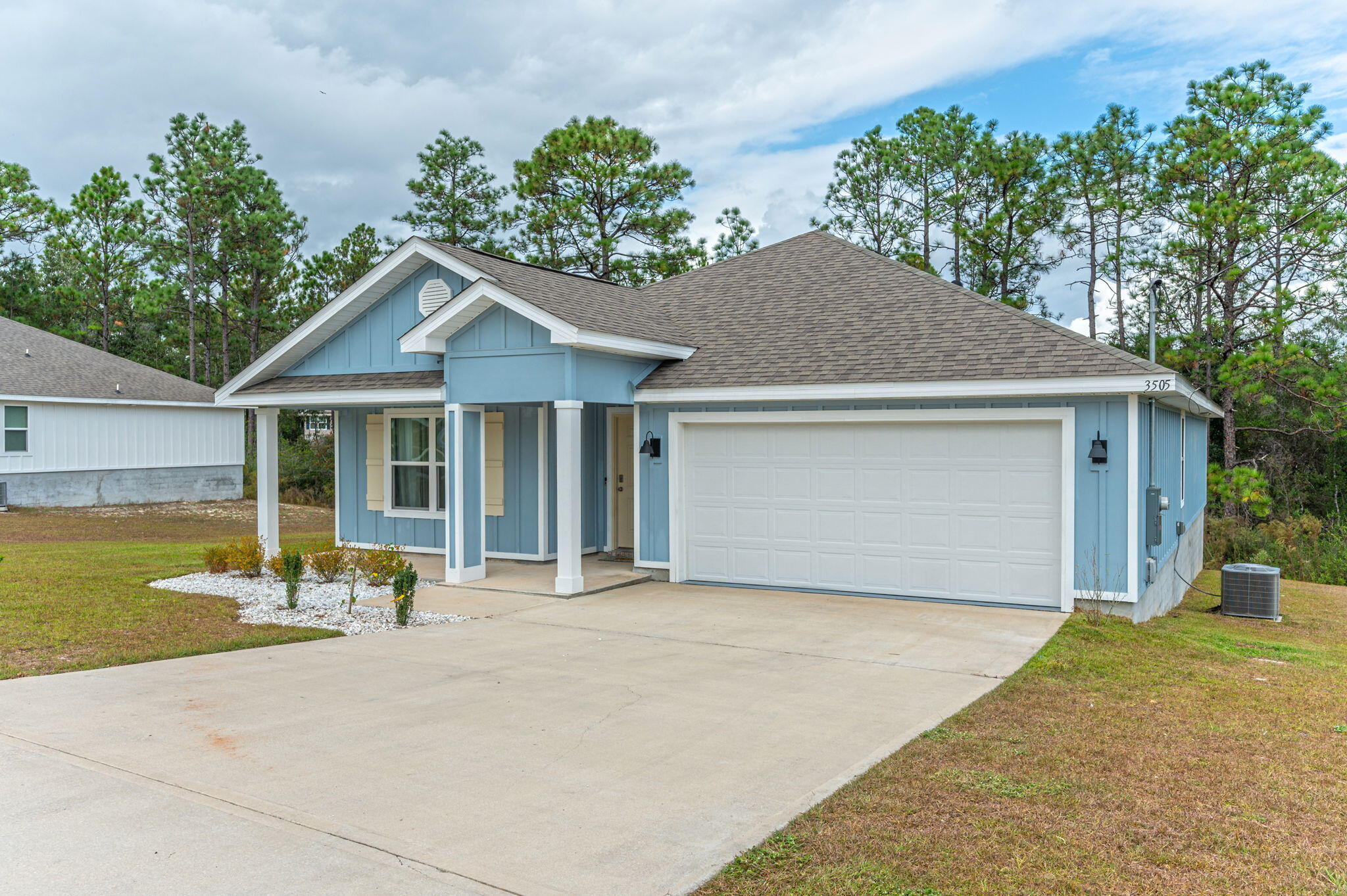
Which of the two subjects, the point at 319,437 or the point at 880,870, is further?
the point at 319,437

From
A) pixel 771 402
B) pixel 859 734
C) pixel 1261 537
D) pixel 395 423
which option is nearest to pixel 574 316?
pixel 771 402

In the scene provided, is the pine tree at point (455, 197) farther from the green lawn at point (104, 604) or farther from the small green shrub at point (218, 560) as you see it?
the small green shrub at point (218, 560)

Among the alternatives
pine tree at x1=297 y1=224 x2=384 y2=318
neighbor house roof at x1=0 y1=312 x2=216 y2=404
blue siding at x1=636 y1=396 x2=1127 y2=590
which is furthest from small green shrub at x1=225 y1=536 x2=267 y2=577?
pine tree at x1=297 y1=224 x2=384 y2=318

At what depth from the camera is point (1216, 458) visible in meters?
25.2

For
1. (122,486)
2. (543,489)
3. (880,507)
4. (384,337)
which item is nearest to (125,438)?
(122,486)

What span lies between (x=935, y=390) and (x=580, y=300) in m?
4.76

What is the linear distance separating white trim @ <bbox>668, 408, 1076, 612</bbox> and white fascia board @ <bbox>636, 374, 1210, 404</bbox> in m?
0.21

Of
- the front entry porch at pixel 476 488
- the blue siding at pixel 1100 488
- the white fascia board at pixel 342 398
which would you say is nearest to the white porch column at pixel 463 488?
the front entry porch at pixel 476 488

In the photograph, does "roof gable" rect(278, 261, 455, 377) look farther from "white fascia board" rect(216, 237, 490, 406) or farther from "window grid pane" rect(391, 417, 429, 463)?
"window grid pane" rect(391, 417, 429, 463)

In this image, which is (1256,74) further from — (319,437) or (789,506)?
(319,437)

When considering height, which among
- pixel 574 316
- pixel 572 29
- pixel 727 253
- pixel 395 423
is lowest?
pixel 395 423

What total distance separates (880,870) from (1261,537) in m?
20.6

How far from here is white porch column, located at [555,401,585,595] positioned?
10.9 m

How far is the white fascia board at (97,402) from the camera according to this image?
21.6 metres
